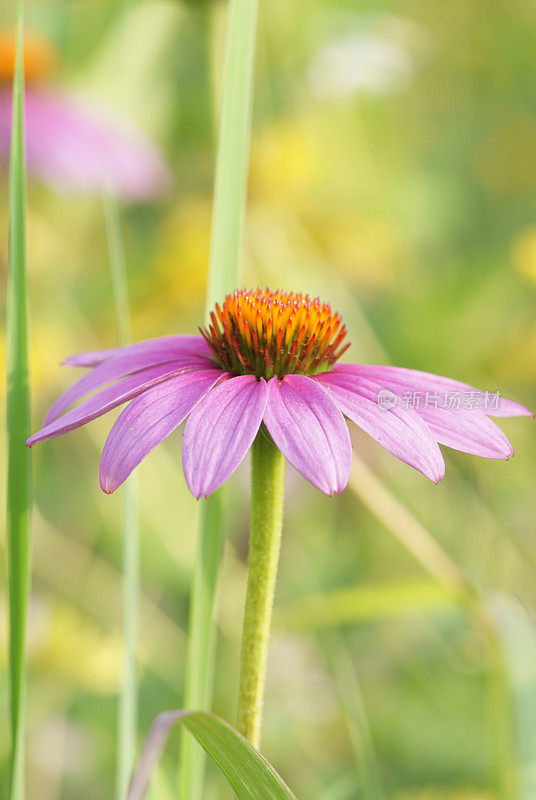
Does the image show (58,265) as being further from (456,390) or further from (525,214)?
(456,390)

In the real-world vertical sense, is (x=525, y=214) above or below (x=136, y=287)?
above

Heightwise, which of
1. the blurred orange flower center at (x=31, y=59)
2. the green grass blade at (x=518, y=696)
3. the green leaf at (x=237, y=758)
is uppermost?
the blurred orange flower center at (x=31, y=59)

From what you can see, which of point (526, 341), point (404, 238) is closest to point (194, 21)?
point (404, 238)

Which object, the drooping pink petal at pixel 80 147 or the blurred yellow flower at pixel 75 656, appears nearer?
the blurred yellow flower at pixel 75 656

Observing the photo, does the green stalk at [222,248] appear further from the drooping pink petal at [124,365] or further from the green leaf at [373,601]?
the green leaf at [373,601]

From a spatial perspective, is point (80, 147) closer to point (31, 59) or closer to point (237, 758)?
point (31, 59)

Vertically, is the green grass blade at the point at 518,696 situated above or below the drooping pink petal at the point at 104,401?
below

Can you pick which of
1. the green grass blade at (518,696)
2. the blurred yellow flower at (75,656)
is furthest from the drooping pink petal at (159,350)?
the blurred yellow flower at (75,656)
